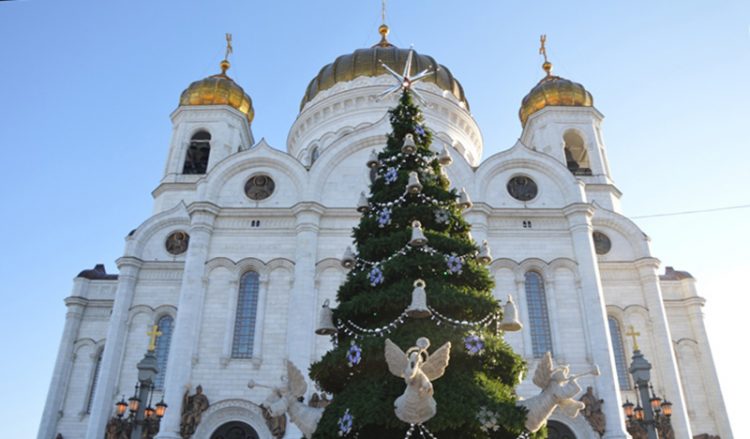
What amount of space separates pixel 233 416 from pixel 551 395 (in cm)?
1417

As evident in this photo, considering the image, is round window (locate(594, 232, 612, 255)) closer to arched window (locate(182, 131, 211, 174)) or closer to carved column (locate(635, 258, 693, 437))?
carved column (locate(635, 258, 693, 437))

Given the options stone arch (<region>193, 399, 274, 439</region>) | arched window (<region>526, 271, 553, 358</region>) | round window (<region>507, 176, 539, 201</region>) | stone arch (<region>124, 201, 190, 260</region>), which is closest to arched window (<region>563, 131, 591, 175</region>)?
round window (<region>507, 176, 539, 201</region>)

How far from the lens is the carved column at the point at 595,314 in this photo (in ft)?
65.0

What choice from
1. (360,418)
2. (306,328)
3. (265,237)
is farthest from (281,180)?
(360,418)

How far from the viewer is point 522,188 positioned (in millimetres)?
24500

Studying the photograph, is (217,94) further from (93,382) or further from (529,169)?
(529,169)

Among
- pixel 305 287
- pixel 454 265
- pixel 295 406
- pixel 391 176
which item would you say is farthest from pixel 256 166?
pixel 295 406

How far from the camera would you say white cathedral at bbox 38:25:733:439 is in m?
20.8

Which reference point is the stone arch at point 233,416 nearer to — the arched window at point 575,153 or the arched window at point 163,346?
the arched window at point 163,346

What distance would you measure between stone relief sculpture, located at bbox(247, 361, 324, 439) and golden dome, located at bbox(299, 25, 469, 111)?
23.7 metres

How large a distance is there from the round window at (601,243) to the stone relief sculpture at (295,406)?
1873 centimetres

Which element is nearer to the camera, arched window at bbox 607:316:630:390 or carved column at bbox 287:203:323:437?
carved column at bbox 287:203:323:437

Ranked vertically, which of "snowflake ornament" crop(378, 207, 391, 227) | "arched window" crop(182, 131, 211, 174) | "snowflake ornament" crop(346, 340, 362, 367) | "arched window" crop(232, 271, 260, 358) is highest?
"arched window" crop(182, 131, 211, 174)

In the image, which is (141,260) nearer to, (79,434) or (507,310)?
(79,434)
